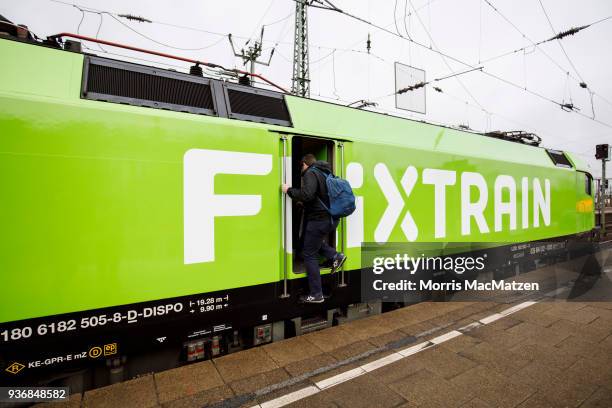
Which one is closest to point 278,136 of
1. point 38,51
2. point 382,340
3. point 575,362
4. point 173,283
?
point 173,283

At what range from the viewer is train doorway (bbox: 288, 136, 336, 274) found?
420cm

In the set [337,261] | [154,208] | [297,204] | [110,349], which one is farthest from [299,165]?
[110,349]

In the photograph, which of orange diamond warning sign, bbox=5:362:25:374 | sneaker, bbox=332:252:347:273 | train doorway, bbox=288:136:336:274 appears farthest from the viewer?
train doorway, bbox=288:136:336:274

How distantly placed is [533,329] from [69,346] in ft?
18.0

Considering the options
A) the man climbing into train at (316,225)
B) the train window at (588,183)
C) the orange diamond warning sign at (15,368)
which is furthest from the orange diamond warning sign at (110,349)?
the train window at (588,183)

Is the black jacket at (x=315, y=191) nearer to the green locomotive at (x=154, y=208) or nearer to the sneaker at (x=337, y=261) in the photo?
the green locomotive at (x=154, y=208)

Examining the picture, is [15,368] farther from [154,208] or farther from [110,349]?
[154,208]

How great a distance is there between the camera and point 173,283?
9.95ft

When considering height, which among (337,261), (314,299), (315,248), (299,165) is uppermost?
(299,165)

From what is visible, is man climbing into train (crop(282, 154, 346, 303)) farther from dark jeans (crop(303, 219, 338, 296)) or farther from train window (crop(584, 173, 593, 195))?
train window (crop(584, 173, 593, 195))

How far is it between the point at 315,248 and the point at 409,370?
1.67 metres

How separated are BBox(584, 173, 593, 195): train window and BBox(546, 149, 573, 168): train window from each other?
3.53 feet

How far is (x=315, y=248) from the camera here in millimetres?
3910

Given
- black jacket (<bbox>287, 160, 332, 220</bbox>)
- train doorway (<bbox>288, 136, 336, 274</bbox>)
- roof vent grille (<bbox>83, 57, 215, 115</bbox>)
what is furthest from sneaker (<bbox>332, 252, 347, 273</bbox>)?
roof vent grille (<bbox>83, 57, 215, 115</bbox>)
